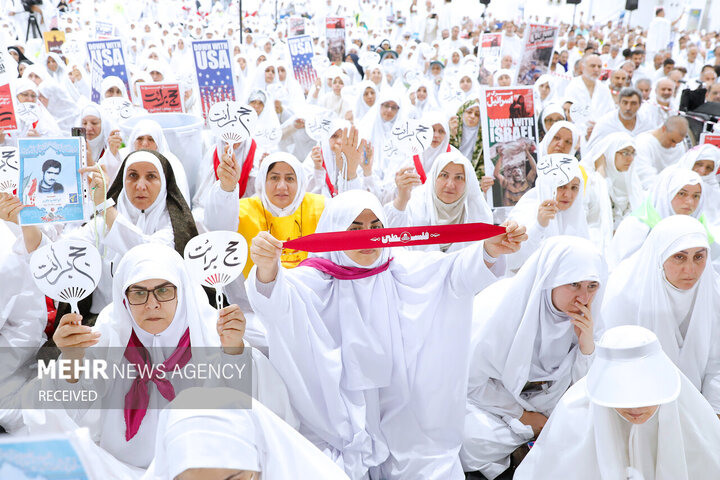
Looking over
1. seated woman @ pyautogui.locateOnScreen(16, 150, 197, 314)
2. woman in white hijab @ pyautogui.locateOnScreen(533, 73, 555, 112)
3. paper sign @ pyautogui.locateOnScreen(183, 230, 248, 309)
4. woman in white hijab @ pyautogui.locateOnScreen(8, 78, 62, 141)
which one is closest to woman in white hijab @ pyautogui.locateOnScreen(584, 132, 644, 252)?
woman in white hijab @ pyautogui.locateOnScreen(533, 73, 555, 112)

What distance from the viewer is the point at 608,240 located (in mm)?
4082

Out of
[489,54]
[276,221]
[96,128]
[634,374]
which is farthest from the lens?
[489,54]

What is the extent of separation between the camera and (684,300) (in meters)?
2.57

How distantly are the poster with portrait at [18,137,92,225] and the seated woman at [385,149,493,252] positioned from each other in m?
1.61

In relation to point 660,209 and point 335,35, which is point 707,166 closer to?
point 660,209

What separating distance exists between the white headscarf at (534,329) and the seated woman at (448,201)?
0.86 meters

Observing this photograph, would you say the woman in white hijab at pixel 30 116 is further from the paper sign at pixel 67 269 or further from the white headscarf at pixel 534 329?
the white headscarf at pixel 534 329

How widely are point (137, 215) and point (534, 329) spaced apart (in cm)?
202

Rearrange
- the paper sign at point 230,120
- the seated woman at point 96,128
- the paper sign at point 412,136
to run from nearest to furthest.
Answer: the paper sign at point 230,120 < the paper sign at point 412,136 < the seated woman at point 96,128

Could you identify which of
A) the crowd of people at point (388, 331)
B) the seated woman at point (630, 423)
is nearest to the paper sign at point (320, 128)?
the crowd of people at point (388, 331)

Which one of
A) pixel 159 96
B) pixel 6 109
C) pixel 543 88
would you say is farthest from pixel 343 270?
pixel 543 88

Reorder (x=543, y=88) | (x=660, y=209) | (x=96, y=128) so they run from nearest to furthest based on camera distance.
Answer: (x=660, y=209) < (x=96, y=128) < (x=543, y=88)

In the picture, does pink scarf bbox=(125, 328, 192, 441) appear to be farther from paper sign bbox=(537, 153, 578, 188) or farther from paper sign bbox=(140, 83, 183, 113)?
paper sign bbox=(140, 83, 183, 113)

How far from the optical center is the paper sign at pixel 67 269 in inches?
77.2
